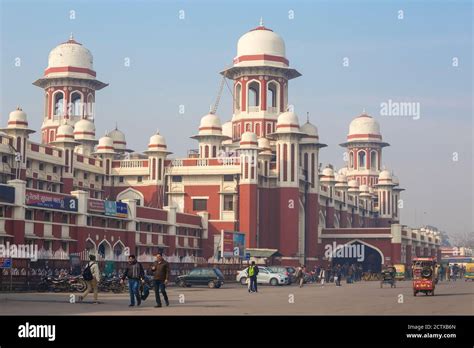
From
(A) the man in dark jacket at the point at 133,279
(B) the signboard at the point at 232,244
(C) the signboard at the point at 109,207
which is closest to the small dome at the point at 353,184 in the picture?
(B) the signboard at the point at 232,244

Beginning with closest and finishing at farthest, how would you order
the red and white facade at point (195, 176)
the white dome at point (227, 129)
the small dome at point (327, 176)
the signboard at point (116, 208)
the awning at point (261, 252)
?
the signboard at point (116, 208) < the red and white facade at point (195, 176) < the awning at point (261, 252) < the white dome at point (227, 129) < the small dome at point (327, 176)

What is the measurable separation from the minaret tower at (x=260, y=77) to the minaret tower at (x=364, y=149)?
4023cm

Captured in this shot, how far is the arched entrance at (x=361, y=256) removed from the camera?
97944 mm

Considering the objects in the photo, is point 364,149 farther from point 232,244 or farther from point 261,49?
point 232,244

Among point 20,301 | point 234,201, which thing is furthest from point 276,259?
point 20,301

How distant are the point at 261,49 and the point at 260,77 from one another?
3106mm

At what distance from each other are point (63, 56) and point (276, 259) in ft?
112

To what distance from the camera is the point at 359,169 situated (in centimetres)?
13250

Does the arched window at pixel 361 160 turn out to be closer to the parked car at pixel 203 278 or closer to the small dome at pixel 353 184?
the small dome at pixel 353 184

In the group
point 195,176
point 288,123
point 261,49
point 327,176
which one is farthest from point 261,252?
point 327,176

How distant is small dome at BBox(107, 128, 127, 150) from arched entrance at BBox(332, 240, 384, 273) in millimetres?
28242

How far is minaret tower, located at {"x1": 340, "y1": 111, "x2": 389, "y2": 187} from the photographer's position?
425 ft

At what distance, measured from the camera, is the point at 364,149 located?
129750 mm
